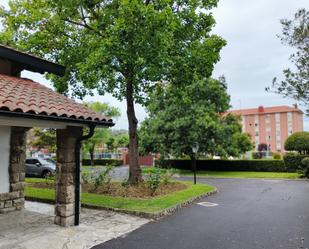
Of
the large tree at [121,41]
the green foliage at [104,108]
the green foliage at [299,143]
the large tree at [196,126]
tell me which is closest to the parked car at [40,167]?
the large tree at [196,126]

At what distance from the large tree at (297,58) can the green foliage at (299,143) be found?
8.42 metres

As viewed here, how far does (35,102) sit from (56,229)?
292cm

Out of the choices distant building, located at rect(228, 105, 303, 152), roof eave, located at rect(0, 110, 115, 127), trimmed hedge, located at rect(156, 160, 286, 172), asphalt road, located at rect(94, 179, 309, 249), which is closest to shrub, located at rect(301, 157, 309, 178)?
trimmed hedge, located at rect(156, 160, 286, 172)

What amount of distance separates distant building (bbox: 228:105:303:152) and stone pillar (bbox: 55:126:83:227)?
248 ft

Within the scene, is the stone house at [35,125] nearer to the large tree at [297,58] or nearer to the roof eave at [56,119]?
the roof eave at [56,119]

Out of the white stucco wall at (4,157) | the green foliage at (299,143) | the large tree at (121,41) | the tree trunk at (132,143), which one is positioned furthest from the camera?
the green foliage at (299,143)

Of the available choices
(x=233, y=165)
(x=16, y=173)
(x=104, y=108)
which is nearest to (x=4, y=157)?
(x=16, y=173)

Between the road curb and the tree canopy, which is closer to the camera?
the road curb

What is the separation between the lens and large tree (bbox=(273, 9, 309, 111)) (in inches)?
658

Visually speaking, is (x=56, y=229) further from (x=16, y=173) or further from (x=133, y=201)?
(x=133, y=201)

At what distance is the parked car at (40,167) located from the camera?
1999 centimetres

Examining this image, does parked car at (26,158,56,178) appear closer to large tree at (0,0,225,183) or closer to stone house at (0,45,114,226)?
large tree at (0,0,225,183)

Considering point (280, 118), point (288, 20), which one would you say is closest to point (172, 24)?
point (288, 20)

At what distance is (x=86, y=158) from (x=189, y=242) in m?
38.4
